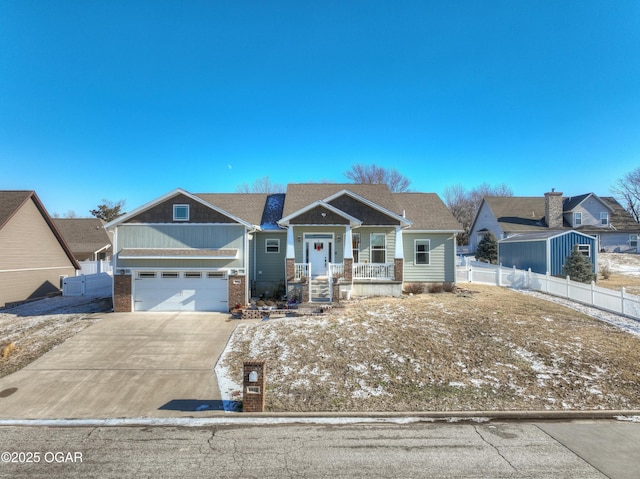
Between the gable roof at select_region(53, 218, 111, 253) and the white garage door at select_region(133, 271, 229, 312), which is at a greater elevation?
the gable roof at select_region(53, 218, 111, 253)

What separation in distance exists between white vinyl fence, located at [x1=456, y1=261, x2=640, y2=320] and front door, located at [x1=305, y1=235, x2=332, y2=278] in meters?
9.76

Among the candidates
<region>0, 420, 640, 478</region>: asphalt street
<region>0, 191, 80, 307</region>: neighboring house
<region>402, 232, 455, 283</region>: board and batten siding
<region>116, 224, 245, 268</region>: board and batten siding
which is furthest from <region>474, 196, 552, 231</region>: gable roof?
<region>0, 191, 80, 307</region>: neighboring house

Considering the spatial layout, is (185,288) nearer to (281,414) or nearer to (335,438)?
(281,414)

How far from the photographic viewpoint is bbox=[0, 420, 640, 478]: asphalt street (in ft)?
16.9

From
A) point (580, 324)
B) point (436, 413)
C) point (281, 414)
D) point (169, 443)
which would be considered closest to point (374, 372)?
point (436, 413)

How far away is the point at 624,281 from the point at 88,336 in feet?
100

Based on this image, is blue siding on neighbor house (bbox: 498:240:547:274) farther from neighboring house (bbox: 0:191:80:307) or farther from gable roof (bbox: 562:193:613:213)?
neighboring house (bbox: 0:191:80:307)

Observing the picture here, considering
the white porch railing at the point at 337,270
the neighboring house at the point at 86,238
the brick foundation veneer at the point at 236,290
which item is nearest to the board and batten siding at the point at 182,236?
the brick foundation veneer at the point at 236,290

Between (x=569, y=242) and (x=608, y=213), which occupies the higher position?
(x=608, y=213)

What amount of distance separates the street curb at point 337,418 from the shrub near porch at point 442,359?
10.8 inches

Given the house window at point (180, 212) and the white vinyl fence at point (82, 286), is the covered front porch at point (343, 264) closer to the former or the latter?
the house window at point (180, 212)

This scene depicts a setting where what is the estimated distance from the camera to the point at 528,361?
9.24m

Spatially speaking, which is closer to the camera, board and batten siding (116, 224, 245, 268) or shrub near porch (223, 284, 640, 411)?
shrub near porch (223, 284, 640, 411)

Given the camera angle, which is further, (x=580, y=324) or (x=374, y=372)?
(x=580, y=324)
